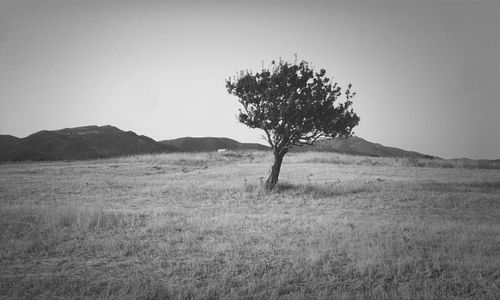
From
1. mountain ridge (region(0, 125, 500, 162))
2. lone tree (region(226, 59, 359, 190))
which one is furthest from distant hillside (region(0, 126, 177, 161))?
lone tree (region(226, 59, 359, 190))

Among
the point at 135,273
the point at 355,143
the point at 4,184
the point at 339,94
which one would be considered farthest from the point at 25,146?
the point at 355,143

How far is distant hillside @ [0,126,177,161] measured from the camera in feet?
230

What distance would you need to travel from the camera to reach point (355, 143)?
124m

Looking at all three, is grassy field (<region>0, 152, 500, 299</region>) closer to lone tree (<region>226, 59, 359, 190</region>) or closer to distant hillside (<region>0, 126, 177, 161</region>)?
lone tree (<region>226, 59, 359, 190</region>)

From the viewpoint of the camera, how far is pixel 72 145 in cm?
7769

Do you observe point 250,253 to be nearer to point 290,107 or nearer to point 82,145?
point 290,107

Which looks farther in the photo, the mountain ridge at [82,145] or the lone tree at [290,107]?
the mountain ridge at [82,145]

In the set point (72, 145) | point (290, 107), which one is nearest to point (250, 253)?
point (290, 107)

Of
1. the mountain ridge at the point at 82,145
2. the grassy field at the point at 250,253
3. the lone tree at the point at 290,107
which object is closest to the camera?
the grassy field at the point at 250,253

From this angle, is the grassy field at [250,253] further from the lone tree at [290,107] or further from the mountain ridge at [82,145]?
the mountain ridge at [82,145]

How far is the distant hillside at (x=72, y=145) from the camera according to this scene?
7006cm

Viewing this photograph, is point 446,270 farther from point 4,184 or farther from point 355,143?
point 355,143

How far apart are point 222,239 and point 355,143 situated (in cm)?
12240

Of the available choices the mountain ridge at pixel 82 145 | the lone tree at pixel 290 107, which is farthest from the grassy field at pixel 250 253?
the mountain ridge at pixel 82 145
